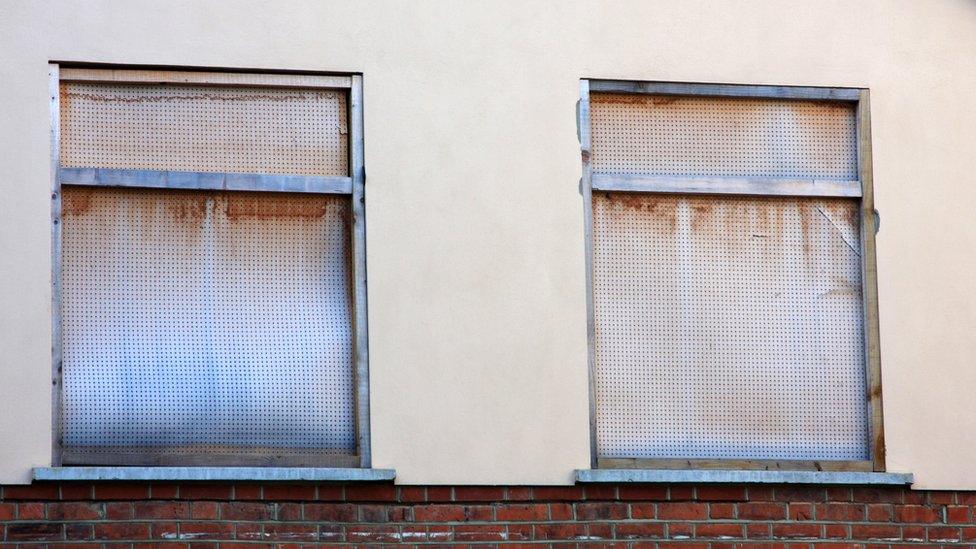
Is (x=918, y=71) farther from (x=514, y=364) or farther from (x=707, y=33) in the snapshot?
(x=514, y=364)

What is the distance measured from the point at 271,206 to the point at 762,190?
2399 mm

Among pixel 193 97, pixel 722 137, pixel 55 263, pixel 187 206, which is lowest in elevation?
pixel 55 263

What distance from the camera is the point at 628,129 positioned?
24.3ft

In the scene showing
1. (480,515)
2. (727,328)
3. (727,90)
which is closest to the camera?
(480,515)

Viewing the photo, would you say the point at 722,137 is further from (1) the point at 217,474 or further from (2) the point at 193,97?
(1) the point at 217,474

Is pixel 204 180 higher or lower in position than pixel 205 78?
lower

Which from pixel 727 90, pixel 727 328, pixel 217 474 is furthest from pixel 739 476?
pixel 217 474

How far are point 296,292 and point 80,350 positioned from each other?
101cm

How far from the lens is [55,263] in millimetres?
6777

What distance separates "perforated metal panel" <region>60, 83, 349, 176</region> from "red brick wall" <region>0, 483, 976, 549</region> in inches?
59.4

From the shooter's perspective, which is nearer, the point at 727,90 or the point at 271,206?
the point at 271,206

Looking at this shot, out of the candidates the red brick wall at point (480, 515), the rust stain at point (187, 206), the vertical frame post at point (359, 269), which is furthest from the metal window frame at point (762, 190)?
the rust stain at point (187, 206)

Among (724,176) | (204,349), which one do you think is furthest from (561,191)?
(204,349)

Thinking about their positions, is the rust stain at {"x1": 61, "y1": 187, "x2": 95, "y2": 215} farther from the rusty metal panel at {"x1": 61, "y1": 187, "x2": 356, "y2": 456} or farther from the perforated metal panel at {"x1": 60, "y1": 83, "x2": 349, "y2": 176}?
the perforated metal panel at {"x1": 60, "y1": 83, "x2": 349, "y2": 176}
